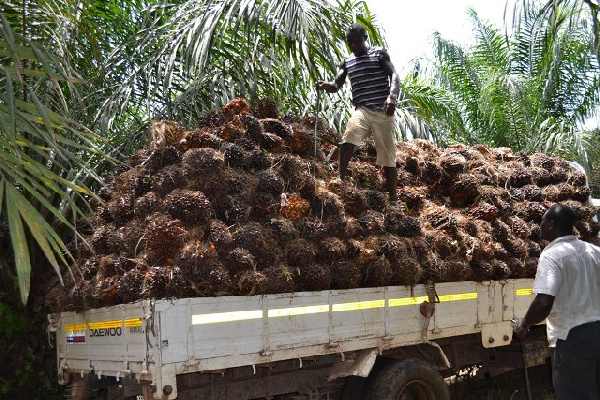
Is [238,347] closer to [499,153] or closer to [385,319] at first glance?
[385,319]

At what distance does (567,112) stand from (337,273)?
10491 millimetres

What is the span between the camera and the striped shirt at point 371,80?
6.89 meters

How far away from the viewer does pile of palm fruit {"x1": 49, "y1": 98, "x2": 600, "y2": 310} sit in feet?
16.1

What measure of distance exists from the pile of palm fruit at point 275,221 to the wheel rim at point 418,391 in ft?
2.93

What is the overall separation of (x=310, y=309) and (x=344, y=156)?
1945mm

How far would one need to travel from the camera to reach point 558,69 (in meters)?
13.7

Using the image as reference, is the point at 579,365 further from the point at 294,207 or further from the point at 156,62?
the point at 156,62

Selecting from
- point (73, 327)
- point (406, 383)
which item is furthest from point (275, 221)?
point (73, 327)

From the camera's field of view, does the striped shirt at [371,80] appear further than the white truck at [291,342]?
Yes

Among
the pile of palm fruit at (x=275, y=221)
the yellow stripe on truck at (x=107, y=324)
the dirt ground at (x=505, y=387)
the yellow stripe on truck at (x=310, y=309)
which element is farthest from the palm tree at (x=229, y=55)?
the dirt ground at (x=505, y=387)

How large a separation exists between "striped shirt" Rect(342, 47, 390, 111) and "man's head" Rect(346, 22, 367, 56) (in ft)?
0.26

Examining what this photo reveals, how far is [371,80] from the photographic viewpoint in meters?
6.93

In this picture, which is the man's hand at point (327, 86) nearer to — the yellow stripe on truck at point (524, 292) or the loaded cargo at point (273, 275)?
the loaded cargo at point (273, 275)

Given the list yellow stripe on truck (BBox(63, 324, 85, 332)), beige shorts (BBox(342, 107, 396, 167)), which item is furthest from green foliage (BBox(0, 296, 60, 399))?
beige shorts (BBox(342, 107, 396, 167))
